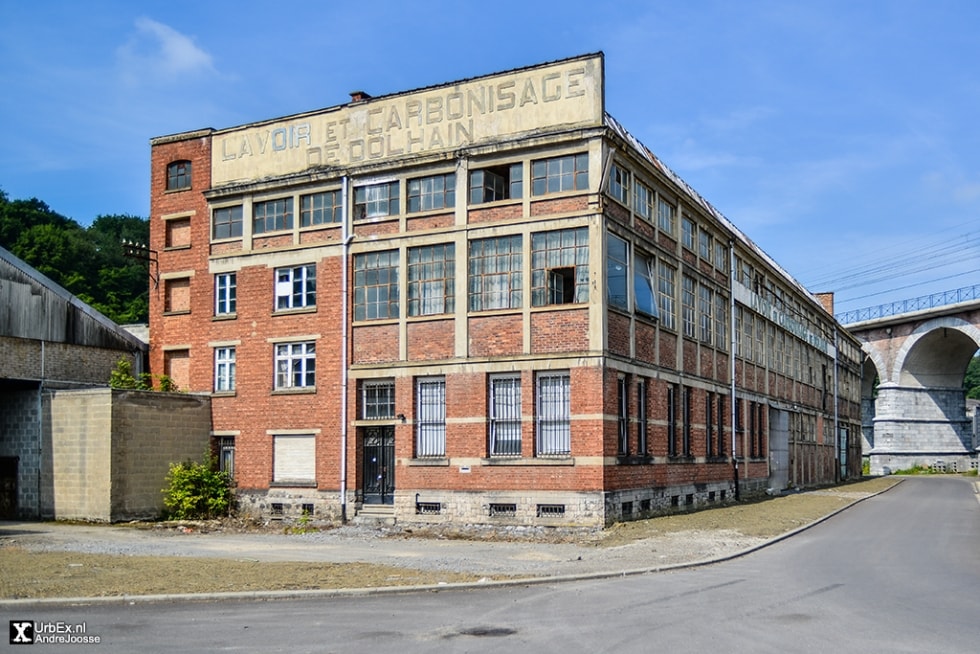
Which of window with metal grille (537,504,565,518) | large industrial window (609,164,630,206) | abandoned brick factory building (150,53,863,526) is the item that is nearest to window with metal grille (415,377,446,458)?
abandoned brick factory building (150,53,863,526)

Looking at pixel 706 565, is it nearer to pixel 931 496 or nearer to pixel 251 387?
pixel 251 387

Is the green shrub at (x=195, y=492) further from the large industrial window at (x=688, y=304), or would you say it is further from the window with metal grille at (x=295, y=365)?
the large industrial window at (x=688, y=304)

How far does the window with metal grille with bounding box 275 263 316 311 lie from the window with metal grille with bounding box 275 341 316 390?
127 cm

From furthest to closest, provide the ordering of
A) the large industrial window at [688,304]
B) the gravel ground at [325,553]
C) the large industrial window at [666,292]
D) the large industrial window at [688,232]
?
the large industrial window at [688,232] → the large industrial window at [688,304] → the large industrial window at [666,292] → the gravel ground at [325,553]

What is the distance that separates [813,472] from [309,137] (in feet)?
126

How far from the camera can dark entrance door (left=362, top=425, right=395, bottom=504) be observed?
2962 centimetres

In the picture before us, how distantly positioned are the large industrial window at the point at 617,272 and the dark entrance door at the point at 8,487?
62.8 ft

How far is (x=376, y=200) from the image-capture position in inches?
1198

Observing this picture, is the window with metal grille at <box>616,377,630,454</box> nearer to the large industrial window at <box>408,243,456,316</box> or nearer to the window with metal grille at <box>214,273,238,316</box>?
the large industrial window at <box>408,243,456,316</box>

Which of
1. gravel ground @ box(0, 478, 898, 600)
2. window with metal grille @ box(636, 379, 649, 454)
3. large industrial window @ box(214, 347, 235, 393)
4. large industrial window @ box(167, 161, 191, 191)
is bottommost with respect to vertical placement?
gravel ground @ box(0, 478, 898, 600)

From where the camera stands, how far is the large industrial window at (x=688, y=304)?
34.4 metres

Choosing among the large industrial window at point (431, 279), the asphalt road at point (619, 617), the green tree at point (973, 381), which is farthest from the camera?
the green tree at point (973, 381)

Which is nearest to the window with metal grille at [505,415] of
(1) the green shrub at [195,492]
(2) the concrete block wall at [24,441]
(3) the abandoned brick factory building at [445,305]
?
(3) the abandoned brick factory building at [445,305]

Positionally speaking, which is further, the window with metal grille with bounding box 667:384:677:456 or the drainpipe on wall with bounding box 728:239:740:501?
the drainpipe on wall with bounding box 728:239:740:501
